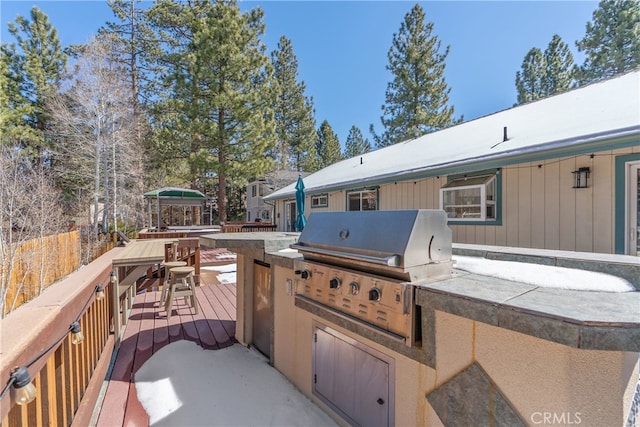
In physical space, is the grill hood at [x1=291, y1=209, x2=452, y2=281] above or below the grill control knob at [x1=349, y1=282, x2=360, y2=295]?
above

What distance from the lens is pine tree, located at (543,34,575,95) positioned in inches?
704

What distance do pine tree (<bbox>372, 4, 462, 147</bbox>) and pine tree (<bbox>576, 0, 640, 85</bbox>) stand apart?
280 inches

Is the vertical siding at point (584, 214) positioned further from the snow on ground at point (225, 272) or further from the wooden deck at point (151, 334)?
the snow on ground at point (225, 272)

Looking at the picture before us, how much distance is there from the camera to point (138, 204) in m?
16.8

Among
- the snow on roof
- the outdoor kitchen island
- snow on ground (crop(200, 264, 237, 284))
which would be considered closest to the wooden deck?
snow on ground (crop(200, 264, 237, 284))

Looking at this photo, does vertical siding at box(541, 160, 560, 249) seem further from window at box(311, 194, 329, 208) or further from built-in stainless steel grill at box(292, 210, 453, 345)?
window at box(311, 194, 329, 208)

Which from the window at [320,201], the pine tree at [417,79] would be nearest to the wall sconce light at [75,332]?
the window at [320,201]

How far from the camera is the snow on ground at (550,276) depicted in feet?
5.08

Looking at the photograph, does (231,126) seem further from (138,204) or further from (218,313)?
(218,313)

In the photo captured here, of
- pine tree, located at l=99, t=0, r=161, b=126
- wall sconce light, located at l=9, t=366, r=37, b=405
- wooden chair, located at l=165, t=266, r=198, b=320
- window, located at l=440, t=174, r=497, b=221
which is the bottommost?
wooden chair, located at l=165, t=266, r=198, b=320

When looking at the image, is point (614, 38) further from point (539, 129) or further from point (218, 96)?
point (218, 96)

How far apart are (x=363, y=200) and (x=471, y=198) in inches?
134

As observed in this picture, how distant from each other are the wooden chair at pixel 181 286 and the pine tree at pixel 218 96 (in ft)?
37.0

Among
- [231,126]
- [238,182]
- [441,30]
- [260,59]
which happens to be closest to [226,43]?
[260,59]
